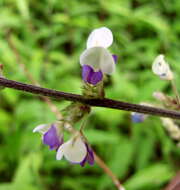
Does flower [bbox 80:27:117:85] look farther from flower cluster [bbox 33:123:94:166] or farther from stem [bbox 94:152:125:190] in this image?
stem [bbox 94:152:125:190]

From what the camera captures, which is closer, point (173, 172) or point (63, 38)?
point (173, 172)

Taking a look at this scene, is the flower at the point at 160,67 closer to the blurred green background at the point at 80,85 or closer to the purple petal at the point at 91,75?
Answer: the purple petal at the point at 91,75

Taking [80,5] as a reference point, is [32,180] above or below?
below

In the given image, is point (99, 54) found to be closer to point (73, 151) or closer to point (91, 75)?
point (91, 75)

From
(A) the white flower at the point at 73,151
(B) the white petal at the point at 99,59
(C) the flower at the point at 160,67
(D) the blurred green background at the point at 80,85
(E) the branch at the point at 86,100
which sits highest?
(B) the white petal at the point at 99,59

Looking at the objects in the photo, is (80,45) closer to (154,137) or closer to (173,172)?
(154,137)

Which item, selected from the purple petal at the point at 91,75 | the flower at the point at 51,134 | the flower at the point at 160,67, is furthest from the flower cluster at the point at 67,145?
the flower at the point at 160,67

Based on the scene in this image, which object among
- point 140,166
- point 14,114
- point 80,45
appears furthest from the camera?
point 80,45

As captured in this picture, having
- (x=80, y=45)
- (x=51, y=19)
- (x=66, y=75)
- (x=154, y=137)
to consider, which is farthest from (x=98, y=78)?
(x=51, y=19)

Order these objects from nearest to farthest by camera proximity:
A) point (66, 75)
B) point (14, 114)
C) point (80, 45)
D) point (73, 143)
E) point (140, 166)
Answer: point (73, 143) → point (140, 166) → point (14, 114) → point (66, 75) → point (80, 45)
